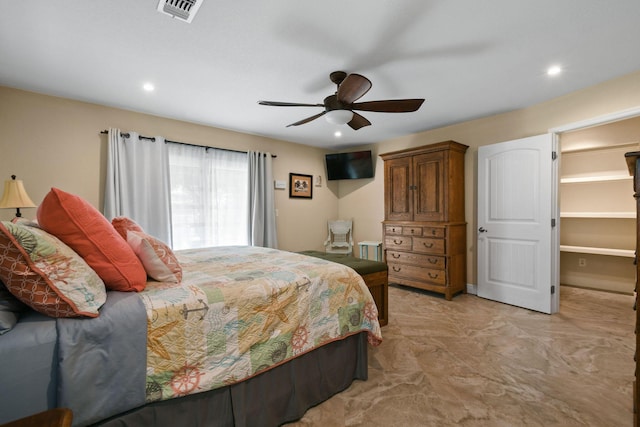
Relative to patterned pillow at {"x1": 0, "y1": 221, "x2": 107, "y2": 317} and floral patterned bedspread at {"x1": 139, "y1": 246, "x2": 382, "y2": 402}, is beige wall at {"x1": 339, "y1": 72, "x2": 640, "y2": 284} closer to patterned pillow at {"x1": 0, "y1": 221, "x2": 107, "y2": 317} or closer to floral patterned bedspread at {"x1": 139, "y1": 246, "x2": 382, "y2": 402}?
floral patterned bedspread at {"x1": 139, "y1": 246, "x2": 382, "y2": 402}

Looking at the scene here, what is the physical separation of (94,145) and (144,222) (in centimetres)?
103

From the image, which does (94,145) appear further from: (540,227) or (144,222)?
(540,227)

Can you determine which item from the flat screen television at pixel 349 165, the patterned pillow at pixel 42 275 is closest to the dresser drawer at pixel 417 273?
the flat screen television at pixel 349 165

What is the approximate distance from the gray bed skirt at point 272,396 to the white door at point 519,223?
8.17 ft

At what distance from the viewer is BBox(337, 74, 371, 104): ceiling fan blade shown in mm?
2005

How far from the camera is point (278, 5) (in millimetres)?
1700

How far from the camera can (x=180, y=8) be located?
1693 mm

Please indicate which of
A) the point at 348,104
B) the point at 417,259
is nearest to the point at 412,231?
the point at 417,259

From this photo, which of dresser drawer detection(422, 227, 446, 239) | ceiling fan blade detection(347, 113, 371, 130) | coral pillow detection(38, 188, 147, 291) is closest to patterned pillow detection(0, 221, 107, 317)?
coral pillow detection(38, 188, 147, 291)

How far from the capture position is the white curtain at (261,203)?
4379mm

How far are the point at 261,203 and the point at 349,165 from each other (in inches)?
71.9

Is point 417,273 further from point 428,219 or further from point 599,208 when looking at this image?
point 599,208

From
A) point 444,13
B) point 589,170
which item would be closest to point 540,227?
point 589,170

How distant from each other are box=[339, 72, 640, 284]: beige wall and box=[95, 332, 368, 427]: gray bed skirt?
9.24 feet
